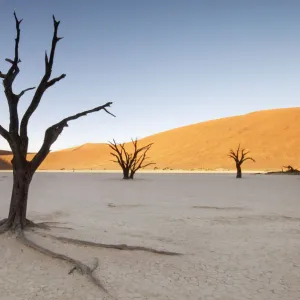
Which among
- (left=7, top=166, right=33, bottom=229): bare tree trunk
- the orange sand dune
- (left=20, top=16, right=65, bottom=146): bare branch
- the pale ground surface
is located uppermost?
the orange sand dune

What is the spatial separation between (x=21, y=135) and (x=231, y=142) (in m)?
65.8

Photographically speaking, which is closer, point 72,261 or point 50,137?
point 72,261

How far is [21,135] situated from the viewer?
6.64 meters

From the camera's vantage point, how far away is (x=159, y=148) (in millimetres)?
82562

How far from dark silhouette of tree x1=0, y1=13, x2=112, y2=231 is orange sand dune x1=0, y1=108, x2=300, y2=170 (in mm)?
53145

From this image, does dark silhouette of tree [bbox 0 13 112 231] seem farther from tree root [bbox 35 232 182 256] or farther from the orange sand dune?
the orange sand dune

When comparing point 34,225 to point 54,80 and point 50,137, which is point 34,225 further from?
point 54,80

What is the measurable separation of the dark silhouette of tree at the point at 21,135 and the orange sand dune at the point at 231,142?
53.1 m

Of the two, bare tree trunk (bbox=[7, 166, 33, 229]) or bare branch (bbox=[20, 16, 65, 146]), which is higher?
bare branch (bbox=[20, 16, 65, 146])

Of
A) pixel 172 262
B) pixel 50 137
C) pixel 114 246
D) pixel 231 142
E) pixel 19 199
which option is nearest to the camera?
pixel 172 262

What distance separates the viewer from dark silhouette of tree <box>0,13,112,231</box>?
641 centimetres

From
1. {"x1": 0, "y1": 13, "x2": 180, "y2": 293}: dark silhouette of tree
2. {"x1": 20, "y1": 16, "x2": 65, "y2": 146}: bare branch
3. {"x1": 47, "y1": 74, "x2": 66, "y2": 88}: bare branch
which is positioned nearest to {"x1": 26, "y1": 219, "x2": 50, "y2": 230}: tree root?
{"x1": 0, "y1": 13, "x2": 180, "y2": 293}: dark silhouette of tree

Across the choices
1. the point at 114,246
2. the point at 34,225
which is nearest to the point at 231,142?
the point at 34,225

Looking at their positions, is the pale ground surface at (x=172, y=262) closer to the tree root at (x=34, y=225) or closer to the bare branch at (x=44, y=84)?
the tree root at (x=34, y=225)
